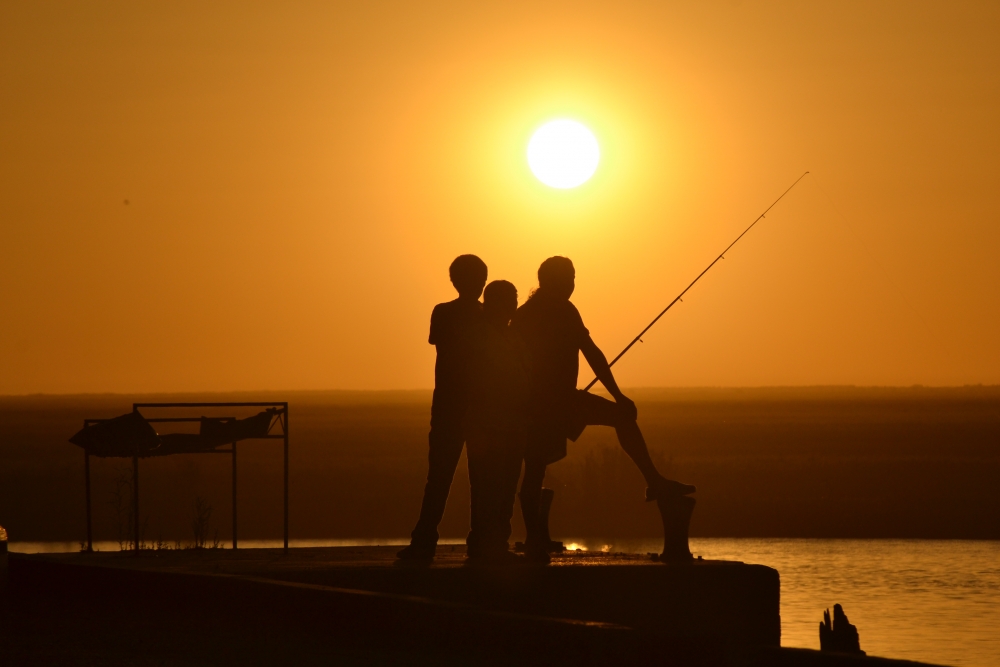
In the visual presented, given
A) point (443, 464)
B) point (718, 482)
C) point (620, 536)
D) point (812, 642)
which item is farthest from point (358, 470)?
point (443, 464)

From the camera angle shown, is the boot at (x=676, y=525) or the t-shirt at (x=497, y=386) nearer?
the t-shirt at (x=497, y=386)

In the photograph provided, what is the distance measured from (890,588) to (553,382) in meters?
16.7

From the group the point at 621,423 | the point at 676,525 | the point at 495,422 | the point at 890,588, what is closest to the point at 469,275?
the point at 495,422

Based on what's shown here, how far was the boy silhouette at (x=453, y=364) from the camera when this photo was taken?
9.18 m

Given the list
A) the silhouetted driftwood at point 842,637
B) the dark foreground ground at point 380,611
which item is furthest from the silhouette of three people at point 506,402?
the silhouetted driftwood at point 842,637

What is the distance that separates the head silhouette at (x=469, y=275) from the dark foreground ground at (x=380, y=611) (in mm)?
1675

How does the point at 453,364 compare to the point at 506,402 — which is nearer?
the point at 506,402

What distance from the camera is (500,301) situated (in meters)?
9.33

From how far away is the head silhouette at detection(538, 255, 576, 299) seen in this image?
380 inches

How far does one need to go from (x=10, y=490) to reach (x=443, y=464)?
3871 cm

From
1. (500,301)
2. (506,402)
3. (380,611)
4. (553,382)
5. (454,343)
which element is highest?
(500,301)

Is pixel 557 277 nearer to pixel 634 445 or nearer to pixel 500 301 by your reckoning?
pixel 500 301

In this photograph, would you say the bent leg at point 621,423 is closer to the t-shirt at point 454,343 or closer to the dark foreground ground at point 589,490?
the t-shirt at point 454,343

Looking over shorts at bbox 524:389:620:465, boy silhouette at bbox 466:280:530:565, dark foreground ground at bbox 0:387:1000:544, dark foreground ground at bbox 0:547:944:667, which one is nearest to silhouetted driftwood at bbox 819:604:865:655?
dark foreground ground at bbox 0:547:944:667
